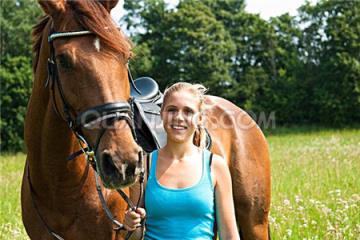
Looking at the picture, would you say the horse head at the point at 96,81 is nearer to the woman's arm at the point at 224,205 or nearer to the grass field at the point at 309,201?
the woman's arm at the point at 224,205

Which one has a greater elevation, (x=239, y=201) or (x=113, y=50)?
(x=113, y=50)

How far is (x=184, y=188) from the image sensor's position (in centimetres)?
232

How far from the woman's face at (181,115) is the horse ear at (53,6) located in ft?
2.55

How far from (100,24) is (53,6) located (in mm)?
314

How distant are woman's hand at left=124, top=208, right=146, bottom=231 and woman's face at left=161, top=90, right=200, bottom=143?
39cm

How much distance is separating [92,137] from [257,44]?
4034 centimetres

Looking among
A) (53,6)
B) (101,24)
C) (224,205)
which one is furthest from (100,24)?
(224,205)

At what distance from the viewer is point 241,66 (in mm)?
41188

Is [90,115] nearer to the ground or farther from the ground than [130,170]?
farther from the ground

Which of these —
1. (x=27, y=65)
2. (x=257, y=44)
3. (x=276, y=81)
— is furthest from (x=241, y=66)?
(x=27, y=65)

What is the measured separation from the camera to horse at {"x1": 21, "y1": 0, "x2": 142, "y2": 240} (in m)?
2.30

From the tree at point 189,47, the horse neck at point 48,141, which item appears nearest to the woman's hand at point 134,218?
the horse neck at point 48,141

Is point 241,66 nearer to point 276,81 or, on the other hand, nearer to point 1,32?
point 276,81

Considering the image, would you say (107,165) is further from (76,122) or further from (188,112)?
(188,112)
